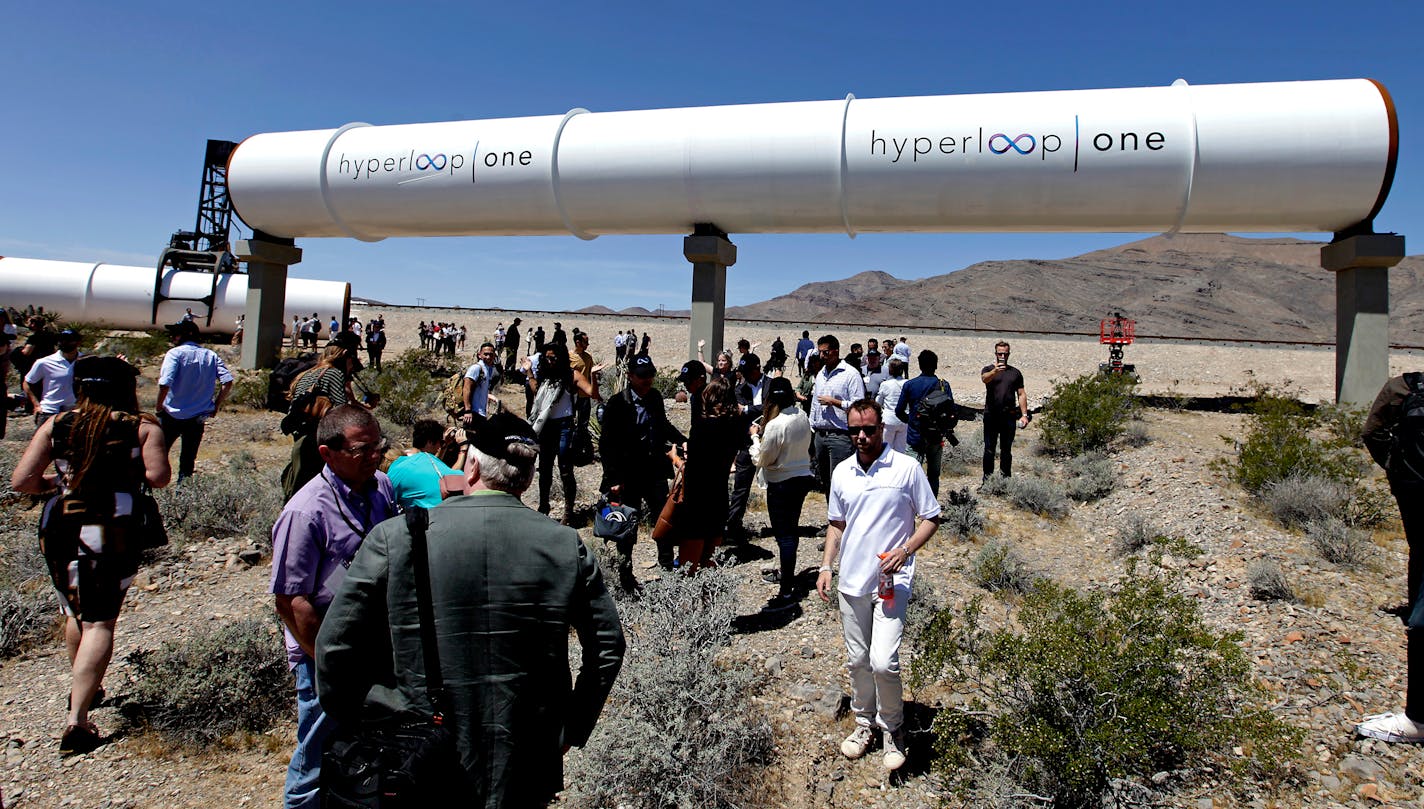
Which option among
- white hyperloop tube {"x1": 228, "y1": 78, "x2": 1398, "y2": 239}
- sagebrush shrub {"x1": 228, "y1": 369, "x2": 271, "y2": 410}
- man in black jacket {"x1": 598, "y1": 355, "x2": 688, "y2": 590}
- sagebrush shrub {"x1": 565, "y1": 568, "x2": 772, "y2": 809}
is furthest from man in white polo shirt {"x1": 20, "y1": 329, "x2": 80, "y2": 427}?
white hyperloop tube {"x1": 228, "y1": 78, "x2": 1398, "y2": 239}

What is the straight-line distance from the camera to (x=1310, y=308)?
84.1 meters

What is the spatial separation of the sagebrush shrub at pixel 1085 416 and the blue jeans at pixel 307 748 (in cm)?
1027

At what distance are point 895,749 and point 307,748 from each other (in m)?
2.44

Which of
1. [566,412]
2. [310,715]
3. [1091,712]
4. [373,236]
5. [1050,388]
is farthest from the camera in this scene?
[1050,388]

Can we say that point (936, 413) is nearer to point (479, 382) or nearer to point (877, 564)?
point (877, 564)

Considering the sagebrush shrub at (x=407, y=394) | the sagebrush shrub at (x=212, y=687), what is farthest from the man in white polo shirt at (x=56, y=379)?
the sagebrush shrub at (x=407, y=394)

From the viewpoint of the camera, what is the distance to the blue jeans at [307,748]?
8.75 ft

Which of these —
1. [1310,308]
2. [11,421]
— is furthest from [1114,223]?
[1310,308]

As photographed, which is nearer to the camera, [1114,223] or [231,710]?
[231,710]

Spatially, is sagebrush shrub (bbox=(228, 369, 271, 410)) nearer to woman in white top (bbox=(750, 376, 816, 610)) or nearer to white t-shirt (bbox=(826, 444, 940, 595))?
woman in white top (bbox=(750, 376, 816, 610))

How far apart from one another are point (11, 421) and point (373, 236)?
6320mm

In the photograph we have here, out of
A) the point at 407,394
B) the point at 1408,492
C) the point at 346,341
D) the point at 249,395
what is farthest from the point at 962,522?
the point at 249,395

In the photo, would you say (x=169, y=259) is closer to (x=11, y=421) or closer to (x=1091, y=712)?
(x=11, y=421)

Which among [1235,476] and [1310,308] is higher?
[1310,308]
